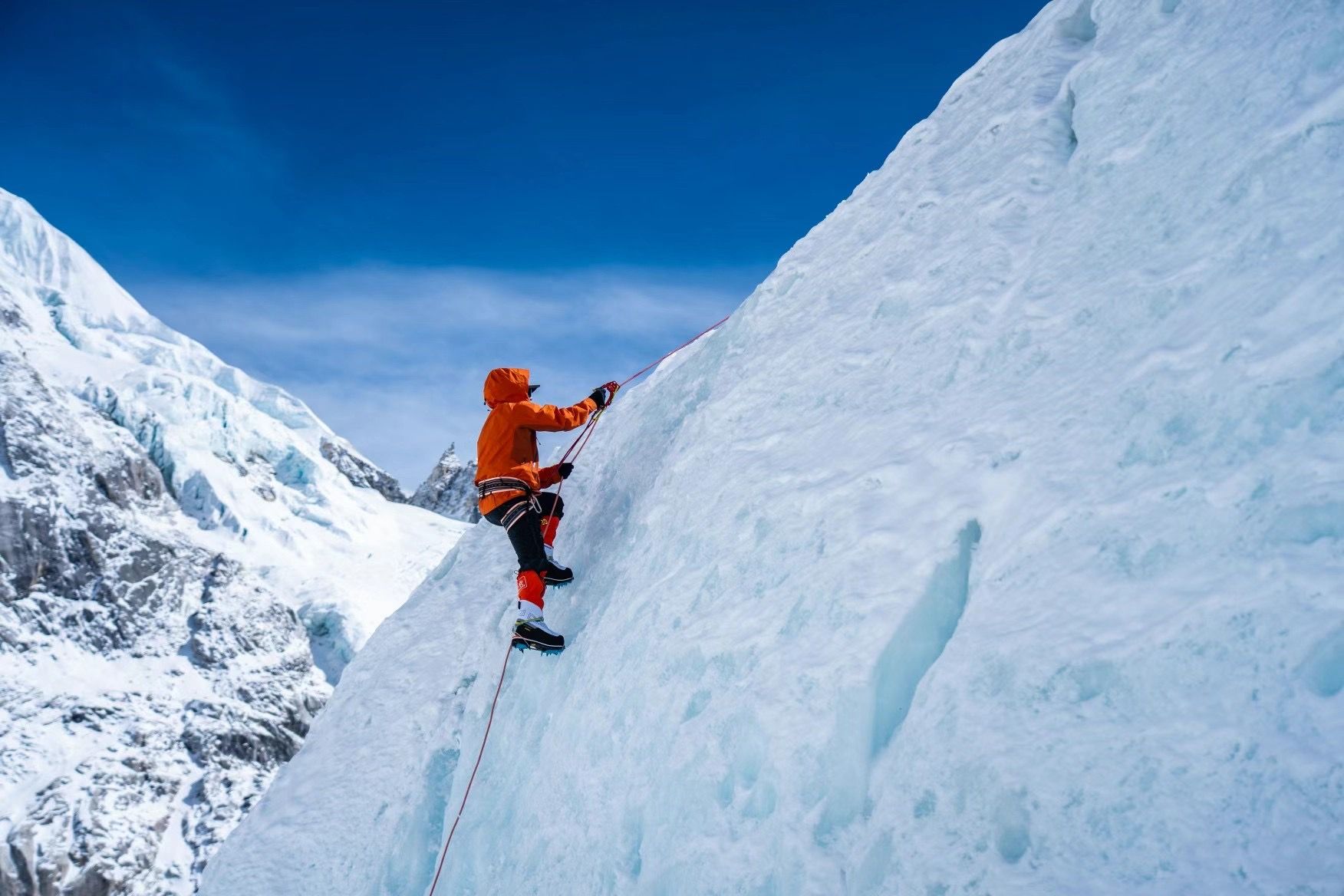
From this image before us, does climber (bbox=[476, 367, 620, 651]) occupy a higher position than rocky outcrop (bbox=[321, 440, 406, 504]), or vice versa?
rocky outcrop (bbox=[321, 440, 406, 504])

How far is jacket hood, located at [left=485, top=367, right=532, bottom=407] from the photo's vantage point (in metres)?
5.48

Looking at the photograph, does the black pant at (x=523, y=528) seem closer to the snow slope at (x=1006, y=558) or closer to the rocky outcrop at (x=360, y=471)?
the snow slope at (x=1006, y=558)

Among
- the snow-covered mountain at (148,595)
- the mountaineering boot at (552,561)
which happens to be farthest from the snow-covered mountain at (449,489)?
the mountaineering boot at (552,561)

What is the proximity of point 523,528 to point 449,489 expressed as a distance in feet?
388

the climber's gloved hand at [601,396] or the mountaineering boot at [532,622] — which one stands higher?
the climber's gloved hand at [601,396]

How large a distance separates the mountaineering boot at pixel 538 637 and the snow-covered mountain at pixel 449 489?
360 feet

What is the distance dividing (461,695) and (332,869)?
1.28 meters

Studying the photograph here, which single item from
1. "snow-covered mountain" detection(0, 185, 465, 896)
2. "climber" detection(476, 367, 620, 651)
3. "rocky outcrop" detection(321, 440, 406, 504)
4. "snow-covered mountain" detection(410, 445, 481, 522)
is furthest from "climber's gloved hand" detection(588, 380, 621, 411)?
"rocky outcrop" detection(321, 440, 406, 504)

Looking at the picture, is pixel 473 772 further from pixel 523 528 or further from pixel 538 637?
pixel 523 528

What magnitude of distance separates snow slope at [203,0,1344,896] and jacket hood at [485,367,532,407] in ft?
3.36

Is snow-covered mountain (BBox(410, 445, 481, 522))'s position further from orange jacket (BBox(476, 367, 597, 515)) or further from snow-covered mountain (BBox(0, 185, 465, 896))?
orange jacket (BBox(476, 367, 597, 515))

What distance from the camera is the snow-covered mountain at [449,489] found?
378 feet

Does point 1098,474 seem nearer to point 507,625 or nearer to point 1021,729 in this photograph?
point 1021,729

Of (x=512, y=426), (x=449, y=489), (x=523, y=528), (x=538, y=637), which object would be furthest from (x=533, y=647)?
Answer: (x=449, y=489)
